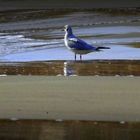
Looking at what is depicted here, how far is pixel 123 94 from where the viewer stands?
176 inches

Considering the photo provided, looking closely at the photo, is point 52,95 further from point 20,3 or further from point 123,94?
point 20,3

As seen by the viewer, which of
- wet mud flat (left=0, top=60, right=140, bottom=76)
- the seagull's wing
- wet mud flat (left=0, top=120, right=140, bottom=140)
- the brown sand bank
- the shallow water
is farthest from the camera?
the shallow water

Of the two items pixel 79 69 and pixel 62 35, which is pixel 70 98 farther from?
pixel 62 35

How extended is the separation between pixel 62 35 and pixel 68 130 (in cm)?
938

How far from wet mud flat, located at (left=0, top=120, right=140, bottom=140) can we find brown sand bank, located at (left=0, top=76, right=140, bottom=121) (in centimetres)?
44

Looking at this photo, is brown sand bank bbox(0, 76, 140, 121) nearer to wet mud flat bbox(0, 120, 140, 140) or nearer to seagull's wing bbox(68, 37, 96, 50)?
wet mud flat bbox(0, 120, 140, 140)

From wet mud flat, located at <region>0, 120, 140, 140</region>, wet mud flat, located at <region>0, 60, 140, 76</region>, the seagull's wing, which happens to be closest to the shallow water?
the seagull's wing

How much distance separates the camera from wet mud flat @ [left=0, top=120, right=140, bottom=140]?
257 centimetres

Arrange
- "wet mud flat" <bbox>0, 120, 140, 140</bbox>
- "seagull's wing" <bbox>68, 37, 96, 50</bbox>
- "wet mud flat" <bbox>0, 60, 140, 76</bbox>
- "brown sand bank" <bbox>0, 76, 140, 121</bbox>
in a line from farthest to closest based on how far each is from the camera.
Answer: "seagull's wing" <bbox>68, 37, 96, 50</bbox>
"wet mud flat" <bbox>0, 60, 140, 76</bbox>
"brown sand bank" <bbox>0, 76, 140, 121</bbox>
"wet mud flat" <bbox>0, 120, 140, 140</bbox>

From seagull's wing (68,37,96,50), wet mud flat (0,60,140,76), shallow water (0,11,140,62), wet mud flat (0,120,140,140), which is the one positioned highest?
wet mud flat (0,120,140,140)

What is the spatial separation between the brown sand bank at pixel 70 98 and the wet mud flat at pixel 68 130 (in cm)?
44

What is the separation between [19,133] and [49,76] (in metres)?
2.47

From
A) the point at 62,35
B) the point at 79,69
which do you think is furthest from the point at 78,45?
the point at 62,35

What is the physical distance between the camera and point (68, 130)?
2613 mm
